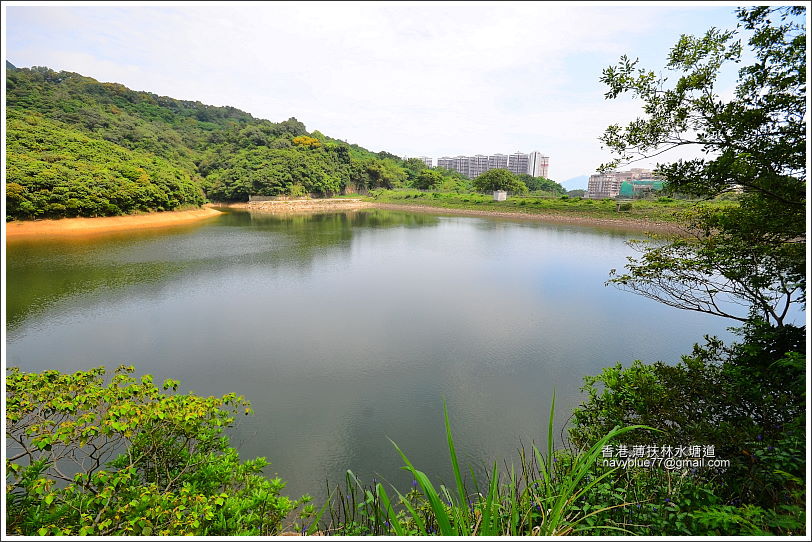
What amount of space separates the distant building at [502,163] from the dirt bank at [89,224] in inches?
2048

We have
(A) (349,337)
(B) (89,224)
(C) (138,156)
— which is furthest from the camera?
(C) (138,156)

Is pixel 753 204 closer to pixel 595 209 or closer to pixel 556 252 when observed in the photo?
pixel 556 252

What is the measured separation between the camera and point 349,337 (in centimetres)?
662

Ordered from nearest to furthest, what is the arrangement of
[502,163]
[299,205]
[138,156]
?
[138,156] < [299,205] < [502,163]

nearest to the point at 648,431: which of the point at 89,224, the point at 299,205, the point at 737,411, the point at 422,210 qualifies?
the point at 737,411

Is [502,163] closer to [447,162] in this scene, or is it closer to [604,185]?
[447,162]

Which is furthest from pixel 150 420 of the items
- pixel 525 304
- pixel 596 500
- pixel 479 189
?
pixel 479 189

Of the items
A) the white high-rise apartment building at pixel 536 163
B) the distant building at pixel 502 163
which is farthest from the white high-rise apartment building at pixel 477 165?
the white high-rise apartment building at pixel 536 163

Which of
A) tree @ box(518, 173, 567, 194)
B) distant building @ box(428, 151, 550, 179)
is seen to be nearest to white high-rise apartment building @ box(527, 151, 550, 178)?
distant building @ box(428, 151, 550, 179)

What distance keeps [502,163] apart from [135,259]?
6903 cm

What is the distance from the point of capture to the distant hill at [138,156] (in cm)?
1683

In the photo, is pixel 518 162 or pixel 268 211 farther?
pixel 518 162

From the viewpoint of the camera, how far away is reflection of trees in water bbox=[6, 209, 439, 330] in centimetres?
857

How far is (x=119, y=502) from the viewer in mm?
2002
